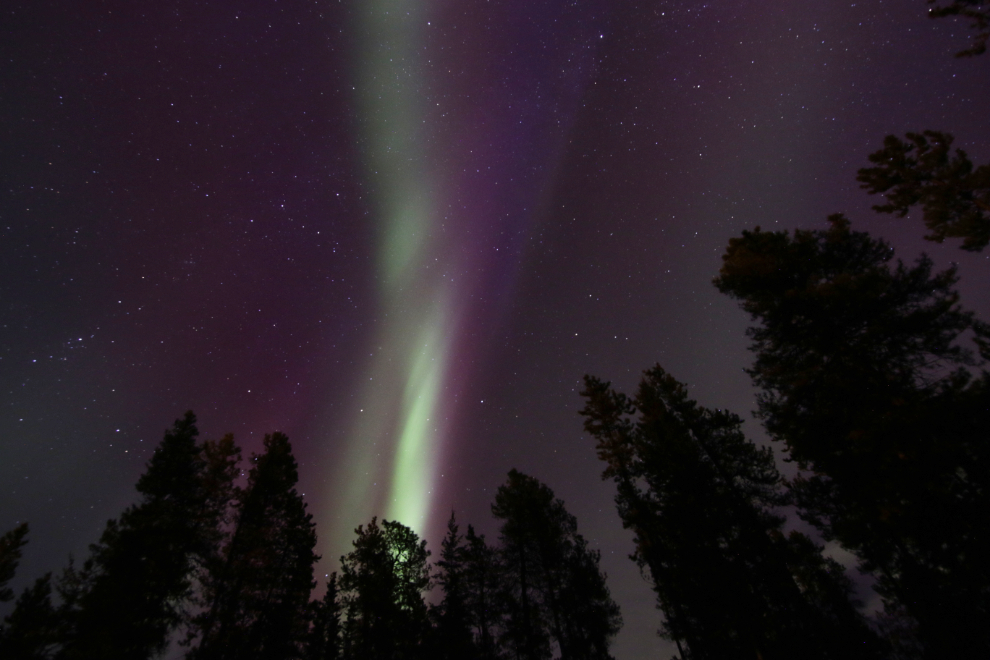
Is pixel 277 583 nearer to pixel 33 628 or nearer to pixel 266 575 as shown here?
pixel 266 575

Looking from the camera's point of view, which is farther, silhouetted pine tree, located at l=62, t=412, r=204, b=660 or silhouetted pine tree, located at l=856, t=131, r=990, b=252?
silhouetted pine tree, located at l=62, t=412, r=204, b=660

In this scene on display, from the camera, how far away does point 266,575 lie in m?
17.2

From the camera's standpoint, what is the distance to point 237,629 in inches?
627

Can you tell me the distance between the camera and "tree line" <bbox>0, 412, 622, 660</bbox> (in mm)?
12898

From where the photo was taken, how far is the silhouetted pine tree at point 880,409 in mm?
8812

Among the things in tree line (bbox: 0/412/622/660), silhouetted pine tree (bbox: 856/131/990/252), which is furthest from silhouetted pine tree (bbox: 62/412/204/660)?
silhouetted pine tree (bbox: 856/131/990/252)

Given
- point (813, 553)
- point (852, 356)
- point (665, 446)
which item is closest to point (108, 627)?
point (665, 446)

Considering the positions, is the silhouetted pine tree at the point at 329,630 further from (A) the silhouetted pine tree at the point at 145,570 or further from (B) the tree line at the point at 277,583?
(A) the silhouetted pine tree at the point at 145,570

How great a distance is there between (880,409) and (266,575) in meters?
23.0

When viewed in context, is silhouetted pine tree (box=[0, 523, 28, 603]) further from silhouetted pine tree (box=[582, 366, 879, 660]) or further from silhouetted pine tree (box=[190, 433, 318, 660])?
silhouetted pine tree (box=[582, 366, 879, 660])

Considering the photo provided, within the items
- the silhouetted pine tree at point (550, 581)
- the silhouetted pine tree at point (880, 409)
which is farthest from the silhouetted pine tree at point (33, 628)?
the silhouetted pine tree at point (880, 409)

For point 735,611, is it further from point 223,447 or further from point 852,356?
point 223,447

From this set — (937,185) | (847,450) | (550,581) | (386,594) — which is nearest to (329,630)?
(386,594)

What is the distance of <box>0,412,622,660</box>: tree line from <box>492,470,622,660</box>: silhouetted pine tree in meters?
0.07
